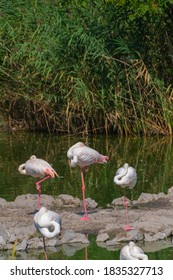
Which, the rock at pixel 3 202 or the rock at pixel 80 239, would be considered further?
the rock at pixel 3 202

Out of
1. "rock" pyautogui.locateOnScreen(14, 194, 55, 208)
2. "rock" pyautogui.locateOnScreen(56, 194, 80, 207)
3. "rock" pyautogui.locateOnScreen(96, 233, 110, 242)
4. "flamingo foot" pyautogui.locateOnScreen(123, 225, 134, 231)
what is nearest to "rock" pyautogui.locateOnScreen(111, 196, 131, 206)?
"rock" pyautogui.locateOnScreen(56, 194, 80, 207)

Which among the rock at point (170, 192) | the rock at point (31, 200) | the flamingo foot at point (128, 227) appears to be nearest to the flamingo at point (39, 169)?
the rock at point (31, 200)

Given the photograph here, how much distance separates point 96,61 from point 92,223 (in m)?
7.73

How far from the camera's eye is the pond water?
12.9 m

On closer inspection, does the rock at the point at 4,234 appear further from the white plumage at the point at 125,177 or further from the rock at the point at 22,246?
the white plumage at the point at 125,177

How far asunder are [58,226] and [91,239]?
958 millimetres

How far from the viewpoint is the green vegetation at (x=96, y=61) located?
59.5ft

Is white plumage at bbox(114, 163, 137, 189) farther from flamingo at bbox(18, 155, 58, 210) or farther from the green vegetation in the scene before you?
the green vegetation

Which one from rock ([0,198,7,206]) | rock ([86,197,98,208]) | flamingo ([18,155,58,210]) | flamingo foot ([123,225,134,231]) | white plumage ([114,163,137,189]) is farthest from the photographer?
rock ([86,197,98,208])

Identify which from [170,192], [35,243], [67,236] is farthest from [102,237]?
[170,192]

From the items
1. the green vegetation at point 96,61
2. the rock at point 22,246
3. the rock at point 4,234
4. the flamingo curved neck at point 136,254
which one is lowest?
the rock at point 22,246

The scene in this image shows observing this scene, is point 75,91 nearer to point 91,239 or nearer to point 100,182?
point 100,182

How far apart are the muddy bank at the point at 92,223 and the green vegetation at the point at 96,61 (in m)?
5.74

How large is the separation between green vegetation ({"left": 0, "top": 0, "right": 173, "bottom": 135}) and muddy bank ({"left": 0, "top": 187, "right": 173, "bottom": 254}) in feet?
18.8
